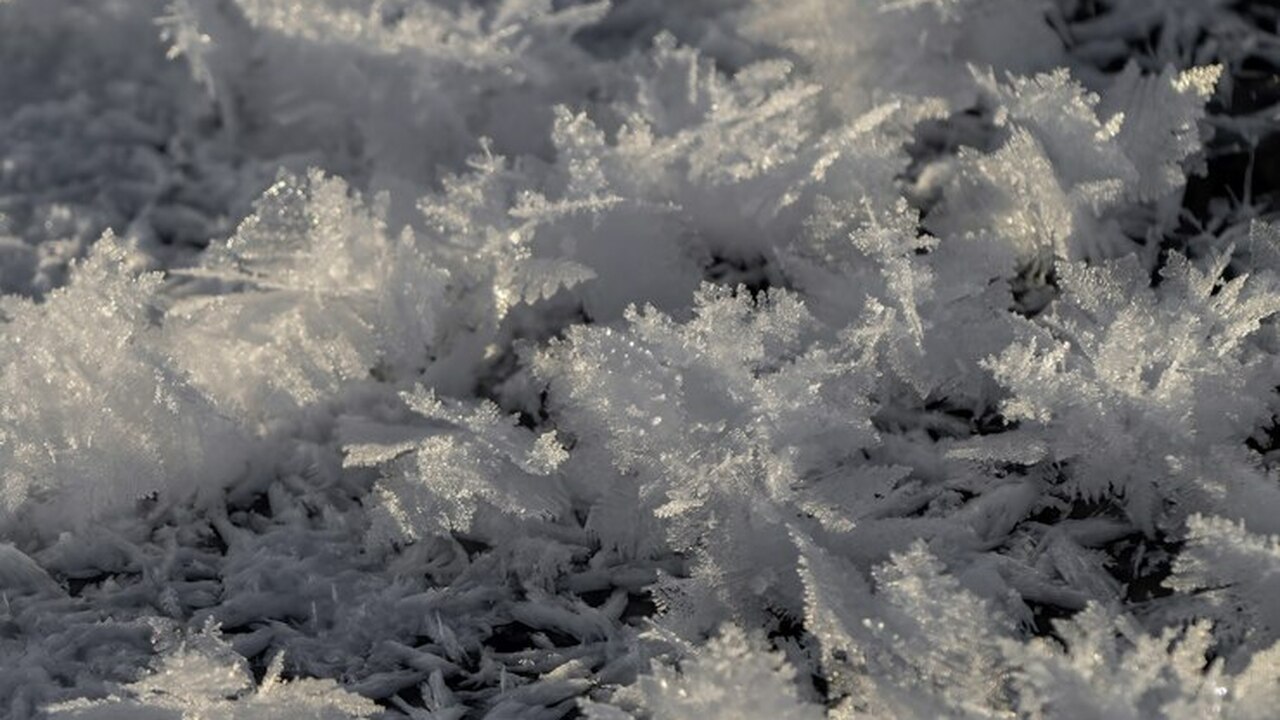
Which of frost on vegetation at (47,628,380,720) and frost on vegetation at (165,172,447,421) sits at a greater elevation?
frost on vegetation at (165,172,447,421)

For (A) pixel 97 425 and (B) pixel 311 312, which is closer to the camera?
(A) pixel 97 425

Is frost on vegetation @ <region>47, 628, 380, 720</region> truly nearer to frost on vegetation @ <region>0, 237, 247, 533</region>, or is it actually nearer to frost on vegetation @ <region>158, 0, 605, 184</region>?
frost on vegetation @ <region>0, 237, 247, 533</region>

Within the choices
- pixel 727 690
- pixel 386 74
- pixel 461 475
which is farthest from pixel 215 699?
pixel 386 74

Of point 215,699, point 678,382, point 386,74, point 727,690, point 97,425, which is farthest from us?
point 386,74

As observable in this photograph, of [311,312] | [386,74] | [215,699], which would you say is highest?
[386,74]

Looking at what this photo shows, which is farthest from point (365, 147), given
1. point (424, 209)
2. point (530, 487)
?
point (530, 487)

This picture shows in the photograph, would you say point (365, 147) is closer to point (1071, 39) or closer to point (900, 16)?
point (900, 16)

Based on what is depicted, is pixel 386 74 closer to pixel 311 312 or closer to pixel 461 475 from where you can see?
pixel 311 312

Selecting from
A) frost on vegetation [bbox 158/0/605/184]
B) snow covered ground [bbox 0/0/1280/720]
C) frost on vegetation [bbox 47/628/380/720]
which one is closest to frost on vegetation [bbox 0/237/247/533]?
snow covered ground [bbox 0/0/1280/720]

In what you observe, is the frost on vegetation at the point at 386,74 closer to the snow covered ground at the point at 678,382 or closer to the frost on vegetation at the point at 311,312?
the snow covered ground at the point at 678,382
